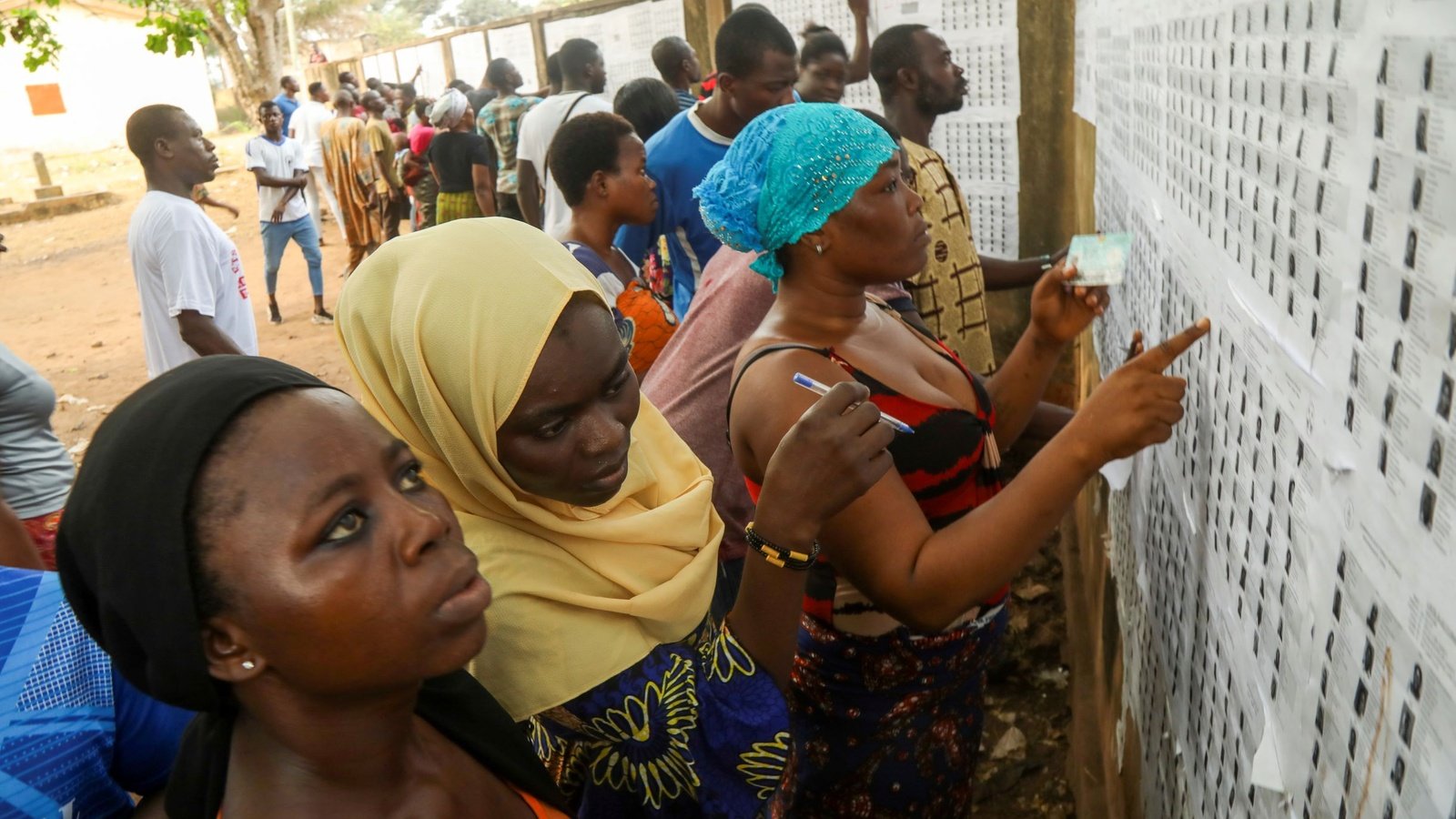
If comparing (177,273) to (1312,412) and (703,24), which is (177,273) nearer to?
(703,24)

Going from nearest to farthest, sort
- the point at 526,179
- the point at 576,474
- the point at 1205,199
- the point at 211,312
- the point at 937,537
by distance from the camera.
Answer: the point at 1205,199 → the point at 576,474 → the point at 937,537 → the point at 211,312 → the point at 526,179

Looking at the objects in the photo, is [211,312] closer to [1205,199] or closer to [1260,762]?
[1205,199]

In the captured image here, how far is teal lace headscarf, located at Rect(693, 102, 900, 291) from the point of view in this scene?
1.70 meters

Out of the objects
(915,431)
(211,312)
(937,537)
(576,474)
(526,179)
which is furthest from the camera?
(526,179)

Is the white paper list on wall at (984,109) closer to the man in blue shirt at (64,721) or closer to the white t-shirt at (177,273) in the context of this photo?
the white t-shirt at (177,273)

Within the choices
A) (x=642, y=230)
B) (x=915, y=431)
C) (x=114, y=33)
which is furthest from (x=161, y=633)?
(x=114, y=33)

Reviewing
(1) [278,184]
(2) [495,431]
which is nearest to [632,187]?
(2) [495,431]

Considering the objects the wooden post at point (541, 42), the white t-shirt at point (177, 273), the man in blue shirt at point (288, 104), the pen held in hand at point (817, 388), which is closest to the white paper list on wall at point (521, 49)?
the wooden post at point (541, 42)

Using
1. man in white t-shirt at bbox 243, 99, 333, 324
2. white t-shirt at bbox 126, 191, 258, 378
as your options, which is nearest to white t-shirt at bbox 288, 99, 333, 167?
man in white t-shirt at bbox 243, 99, 333, 324

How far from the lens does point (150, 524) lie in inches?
34.1

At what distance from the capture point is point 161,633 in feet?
2.90

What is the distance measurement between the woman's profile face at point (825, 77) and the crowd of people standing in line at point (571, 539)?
6.07 feet

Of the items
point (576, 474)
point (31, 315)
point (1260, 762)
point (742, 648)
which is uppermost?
point (576, 474)

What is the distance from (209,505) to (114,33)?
2706 centimetres
